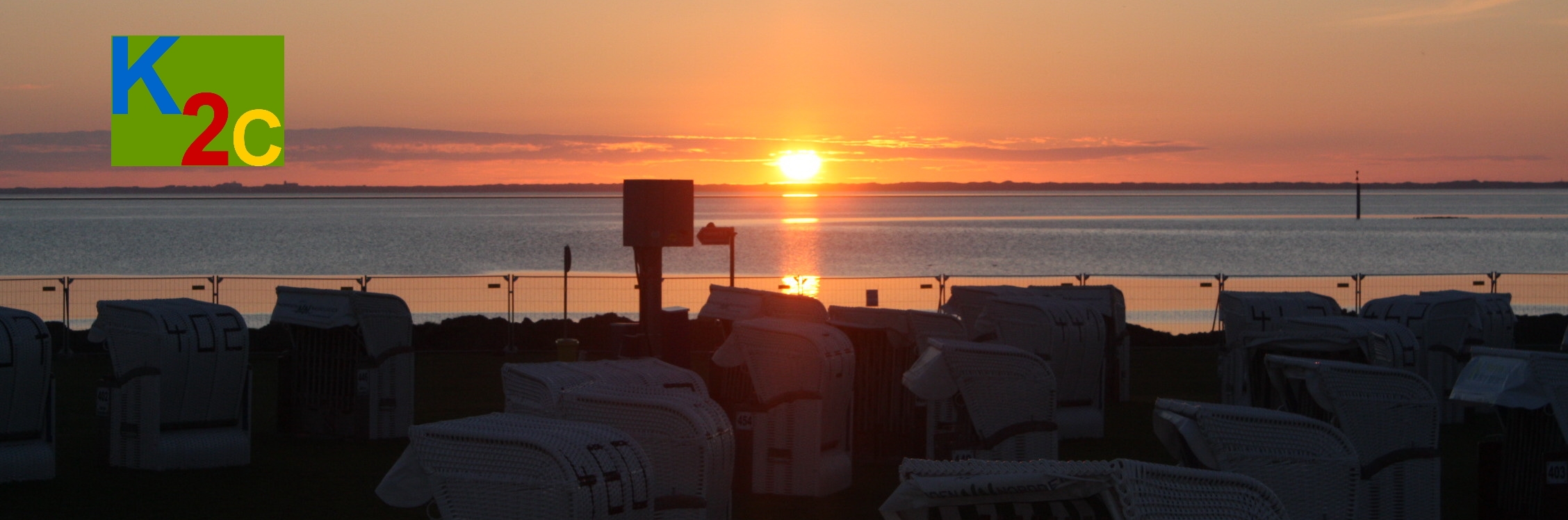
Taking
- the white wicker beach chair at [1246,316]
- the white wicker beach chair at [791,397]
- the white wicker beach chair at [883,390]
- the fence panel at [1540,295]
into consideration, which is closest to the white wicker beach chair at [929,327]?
the white wicker beach chair at [883,390]

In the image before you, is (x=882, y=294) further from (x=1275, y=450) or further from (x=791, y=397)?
(x=1275, y=450)

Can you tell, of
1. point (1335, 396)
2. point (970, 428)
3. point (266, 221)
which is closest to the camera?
point (1335, 396)

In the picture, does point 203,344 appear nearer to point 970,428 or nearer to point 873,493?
point 873,493

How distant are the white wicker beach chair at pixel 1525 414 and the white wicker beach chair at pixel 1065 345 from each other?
520 cm

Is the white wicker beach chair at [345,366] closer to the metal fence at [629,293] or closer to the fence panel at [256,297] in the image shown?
the metal fence at [629,293]

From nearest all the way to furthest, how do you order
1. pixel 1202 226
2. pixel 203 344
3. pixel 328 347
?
pixel 203 344 → pixel 328 347 → pixel 1202 226

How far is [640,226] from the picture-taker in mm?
13469

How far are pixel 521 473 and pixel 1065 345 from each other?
29.3 ft

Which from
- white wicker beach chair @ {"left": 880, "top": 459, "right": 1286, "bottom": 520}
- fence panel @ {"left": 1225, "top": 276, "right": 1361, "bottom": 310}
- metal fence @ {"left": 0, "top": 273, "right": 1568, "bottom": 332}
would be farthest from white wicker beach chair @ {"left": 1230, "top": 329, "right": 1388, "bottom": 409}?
fence panel @ {"left": 1225, "top": 276, "right": 1361, "bottom": 310}

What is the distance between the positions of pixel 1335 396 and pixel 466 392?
12357 mm

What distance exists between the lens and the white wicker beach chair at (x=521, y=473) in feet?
20.7

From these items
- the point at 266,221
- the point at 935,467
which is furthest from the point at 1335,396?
the point at 266,221

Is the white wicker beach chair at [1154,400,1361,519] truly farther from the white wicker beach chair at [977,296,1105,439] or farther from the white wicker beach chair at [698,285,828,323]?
the white wicker beach chair at [977,296,1105,439]

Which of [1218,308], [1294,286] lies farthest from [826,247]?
[1218,308]
